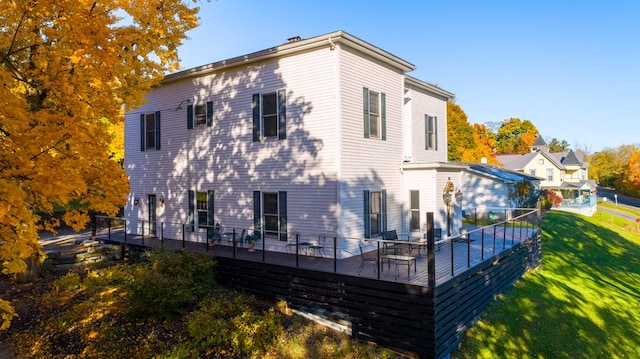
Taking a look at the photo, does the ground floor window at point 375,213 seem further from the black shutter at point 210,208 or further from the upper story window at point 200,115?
the upper story window at point 200,115

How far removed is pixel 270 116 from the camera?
13.8m

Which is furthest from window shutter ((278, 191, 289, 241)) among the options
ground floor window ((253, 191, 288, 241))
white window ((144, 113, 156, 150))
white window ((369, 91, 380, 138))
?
white window ((144, 113, 156, 150))

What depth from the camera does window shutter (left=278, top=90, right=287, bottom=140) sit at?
44.0 ft

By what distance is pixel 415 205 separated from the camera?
1509 cm

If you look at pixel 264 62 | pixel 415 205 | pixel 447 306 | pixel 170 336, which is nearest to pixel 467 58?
pixel 415 205

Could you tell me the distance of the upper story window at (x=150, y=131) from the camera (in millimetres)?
17406

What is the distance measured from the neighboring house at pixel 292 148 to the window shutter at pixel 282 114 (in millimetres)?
36

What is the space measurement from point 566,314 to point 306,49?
12096 mm

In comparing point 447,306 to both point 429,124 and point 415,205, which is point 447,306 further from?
point 429,124

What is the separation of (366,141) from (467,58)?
15447 millimetres

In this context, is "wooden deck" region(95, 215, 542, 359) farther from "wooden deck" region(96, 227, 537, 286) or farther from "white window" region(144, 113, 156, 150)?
"white window" region(144, 113, 156, 150)

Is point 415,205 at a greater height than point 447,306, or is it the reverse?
point 415,205

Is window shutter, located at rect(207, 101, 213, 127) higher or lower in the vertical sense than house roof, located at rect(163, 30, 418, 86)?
lower

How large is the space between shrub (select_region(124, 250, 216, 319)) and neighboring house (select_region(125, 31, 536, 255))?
111 inches
